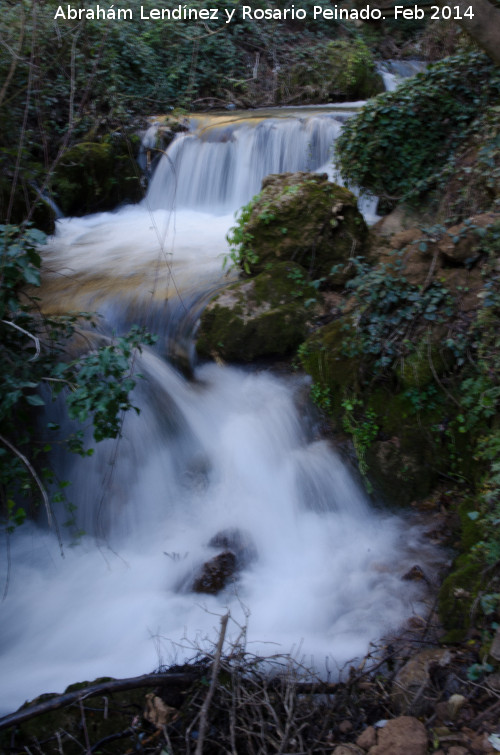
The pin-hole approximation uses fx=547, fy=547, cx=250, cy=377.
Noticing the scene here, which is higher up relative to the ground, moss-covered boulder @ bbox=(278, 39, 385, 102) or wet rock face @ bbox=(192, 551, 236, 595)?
moss-covered boulder @ bbox=(278, 39, 385, 102)

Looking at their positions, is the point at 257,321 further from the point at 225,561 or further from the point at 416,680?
the point at 416,680

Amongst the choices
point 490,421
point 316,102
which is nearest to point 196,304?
point 490,421

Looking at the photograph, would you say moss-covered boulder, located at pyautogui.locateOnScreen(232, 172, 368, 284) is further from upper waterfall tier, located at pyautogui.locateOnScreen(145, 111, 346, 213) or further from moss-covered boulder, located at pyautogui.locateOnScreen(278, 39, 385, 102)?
moss-covered boulder, located at pyautogui.locateOnScreen(278, 39, 385, 102)

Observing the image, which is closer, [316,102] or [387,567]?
[387,567]

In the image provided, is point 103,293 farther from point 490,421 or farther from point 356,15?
point 356,15

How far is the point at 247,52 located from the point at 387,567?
1271 centimetres

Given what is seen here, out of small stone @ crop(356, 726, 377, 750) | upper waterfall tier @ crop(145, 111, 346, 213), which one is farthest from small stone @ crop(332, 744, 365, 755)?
upper waterfall tier @ crop(145, 111, 346, 213)

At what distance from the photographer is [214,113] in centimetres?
1088

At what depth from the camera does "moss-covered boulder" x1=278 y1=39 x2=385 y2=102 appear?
11477 millimetres

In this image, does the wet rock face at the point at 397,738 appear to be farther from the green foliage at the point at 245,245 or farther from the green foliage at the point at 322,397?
the green foliage at the point at 245,245

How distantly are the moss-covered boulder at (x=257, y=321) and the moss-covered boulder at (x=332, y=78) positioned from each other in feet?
26.2

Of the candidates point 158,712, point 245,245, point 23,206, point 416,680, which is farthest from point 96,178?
point 416,680

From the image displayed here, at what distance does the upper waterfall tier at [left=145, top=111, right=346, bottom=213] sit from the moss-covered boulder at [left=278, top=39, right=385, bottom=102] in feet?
9.70

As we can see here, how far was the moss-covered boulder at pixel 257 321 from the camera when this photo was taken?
5180 millimetres
